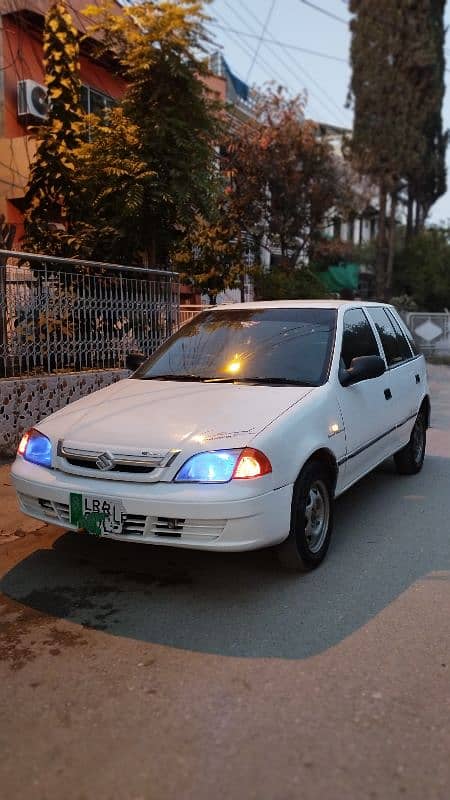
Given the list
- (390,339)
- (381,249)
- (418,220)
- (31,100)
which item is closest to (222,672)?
(390,339)

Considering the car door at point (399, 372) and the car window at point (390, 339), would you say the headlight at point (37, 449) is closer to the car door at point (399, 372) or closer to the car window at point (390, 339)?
the car door at point (399, 372)

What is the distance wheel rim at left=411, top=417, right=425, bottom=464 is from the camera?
6723mm

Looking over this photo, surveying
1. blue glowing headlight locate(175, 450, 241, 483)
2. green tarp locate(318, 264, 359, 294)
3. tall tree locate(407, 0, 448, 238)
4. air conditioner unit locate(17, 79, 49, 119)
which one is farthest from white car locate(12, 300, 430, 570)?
tall tree locate(407, 0, 448, 238)

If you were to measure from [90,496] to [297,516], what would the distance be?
3.81 ft

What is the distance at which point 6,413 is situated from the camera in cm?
691

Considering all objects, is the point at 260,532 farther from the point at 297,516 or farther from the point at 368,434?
the point at 368,434

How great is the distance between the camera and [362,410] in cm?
496

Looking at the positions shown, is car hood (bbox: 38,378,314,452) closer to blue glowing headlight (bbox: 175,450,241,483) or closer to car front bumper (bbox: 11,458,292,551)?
blue glowing headlight (bbox: 175,450,241,483)

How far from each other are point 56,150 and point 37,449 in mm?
6993

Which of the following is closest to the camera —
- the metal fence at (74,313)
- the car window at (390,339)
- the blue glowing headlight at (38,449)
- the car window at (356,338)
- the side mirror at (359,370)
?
the blue glowing headlight at (38,449)

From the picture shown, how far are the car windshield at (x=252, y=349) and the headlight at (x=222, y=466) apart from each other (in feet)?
3.31

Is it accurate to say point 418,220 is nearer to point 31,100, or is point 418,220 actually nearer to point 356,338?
point 31,100

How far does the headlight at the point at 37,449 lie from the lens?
13.3ft

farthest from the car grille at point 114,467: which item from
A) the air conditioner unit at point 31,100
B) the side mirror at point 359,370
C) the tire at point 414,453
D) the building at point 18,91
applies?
the air conditioner unit at point 31,100
